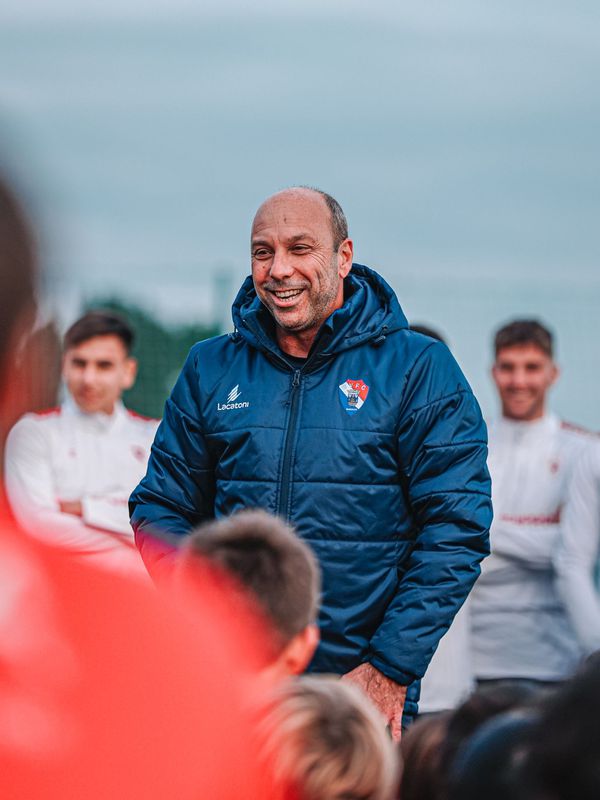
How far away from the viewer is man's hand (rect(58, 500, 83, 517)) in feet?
20.1

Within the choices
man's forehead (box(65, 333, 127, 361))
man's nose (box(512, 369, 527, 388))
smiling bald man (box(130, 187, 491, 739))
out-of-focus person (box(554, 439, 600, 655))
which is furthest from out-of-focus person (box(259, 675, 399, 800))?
man's forehead (box(65, 333, 127, 361))

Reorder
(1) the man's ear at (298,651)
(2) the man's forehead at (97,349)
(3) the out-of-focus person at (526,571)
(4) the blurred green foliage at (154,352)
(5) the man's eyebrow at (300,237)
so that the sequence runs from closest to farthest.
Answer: (1) the man's ear at (298,651) < (5) the man's eyebrow at (300,237) < (3) the out-of-focus person at (526,571) < (2) the man's forehead at (97,349) < (4) the blurred green foliage at (154,352)

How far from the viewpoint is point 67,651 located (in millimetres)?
1267

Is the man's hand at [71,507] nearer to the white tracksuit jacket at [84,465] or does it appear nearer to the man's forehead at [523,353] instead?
the white tracksuit jacket at [84,465]

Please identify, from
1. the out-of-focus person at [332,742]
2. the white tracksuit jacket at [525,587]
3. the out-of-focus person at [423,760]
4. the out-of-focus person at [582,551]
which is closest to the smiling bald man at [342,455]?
the out-of-focus person at [332,742]

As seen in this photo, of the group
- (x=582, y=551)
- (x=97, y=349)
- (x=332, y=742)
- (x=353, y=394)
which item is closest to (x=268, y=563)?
(x=332, y=742)

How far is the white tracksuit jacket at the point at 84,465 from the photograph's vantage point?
19.7 feet

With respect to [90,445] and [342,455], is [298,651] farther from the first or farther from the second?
[90,445]

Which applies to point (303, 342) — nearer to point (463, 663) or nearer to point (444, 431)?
point (444, 431)

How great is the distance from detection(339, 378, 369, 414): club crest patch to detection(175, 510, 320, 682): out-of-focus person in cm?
105

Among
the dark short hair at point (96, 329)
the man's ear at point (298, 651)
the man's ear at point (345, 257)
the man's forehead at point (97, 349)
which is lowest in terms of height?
the man's ear at point (298, 651)

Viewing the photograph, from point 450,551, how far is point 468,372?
4.11 metres

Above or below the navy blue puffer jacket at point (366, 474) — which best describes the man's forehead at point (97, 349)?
above

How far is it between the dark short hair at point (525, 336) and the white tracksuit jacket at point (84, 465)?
71.5 inches
